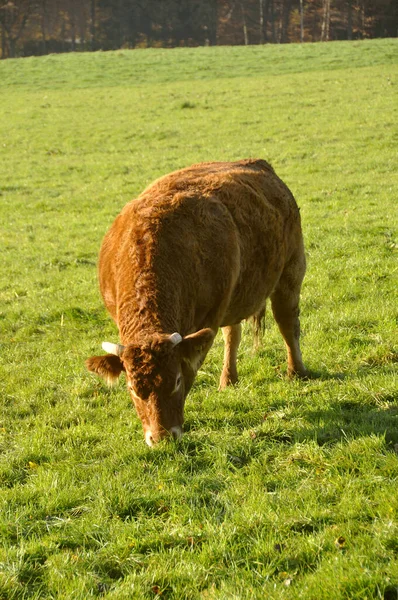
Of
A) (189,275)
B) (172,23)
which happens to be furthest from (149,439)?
(172,23)

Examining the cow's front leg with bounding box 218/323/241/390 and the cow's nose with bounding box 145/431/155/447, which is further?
the cow's front leg with bounding box 218/323/241/390

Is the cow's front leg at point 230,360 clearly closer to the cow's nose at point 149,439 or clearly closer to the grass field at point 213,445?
the grass field at point 213,445

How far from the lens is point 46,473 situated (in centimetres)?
553

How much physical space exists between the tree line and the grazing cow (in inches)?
2774

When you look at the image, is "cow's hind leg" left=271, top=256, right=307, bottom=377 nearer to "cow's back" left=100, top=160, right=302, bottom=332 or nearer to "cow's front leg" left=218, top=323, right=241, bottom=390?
"cow's back" left=100, top=160, right=302, bottom=332

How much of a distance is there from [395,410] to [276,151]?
1643 cm

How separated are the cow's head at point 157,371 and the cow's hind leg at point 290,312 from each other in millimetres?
2178

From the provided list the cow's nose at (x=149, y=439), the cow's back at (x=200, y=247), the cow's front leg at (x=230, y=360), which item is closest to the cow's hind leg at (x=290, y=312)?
the cow's back at (x=200, y=247)

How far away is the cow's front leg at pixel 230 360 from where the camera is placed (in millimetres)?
7344

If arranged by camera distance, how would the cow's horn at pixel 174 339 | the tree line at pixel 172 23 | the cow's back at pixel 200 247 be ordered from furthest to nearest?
the tree line at pixel 172 23, the cow's back at pixel 200 247, the cow's horn at pixel 174 339

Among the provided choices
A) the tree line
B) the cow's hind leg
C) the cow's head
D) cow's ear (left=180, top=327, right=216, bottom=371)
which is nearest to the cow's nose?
the cow's head

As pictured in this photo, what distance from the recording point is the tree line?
7381cm

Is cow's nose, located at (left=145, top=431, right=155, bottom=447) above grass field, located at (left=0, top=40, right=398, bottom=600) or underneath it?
above

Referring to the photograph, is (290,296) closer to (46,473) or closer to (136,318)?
(136,318)
